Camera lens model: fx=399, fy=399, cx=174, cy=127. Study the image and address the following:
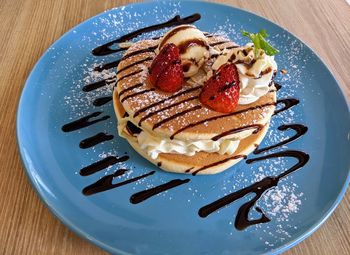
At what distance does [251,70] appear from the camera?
57.3 inches

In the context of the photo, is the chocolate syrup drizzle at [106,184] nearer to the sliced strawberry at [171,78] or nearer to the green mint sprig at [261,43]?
the sliced strawberry at [171,78]

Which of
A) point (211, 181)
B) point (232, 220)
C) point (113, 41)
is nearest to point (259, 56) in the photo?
point (211, 181)

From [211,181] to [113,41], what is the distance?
907 millimetres

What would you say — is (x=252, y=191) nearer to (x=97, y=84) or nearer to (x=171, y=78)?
(x=171, y=78)

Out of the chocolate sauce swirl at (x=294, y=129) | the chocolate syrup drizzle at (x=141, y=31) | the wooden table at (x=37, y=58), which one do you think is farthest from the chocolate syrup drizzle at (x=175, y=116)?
the chocolate syrup drizzle at (x=141, y=31)

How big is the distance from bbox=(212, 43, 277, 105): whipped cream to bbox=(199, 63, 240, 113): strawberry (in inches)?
1.5

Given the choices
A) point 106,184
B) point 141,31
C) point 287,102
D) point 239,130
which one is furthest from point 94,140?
point 287,102

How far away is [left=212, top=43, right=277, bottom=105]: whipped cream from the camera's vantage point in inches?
57.3

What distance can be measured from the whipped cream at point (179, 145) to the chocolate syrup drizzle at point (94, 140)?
16 cm

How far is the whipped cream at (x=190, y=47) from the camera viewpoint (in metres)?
1.53

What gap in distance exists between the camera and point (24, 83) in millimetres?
1730

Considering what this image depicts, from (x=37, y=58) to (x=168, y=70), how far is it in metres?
0.78

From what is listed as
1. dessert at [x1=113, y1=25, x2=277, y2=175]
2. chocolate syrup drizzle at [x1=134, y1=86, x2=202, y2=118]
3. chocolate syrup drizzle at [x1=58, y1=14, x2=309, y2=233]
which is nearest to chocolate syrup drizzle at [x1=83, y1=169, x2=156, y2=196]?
chocolate syrup drizzle at [x1=58, y1=14, x2=309, y2=233]

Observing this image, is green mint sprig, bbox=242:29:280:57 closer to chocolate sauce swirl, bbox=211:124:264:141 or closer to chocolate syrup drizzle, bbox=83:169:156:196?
chocolate sauce swirl, bbox=211:124:264:141
